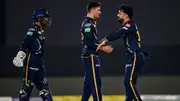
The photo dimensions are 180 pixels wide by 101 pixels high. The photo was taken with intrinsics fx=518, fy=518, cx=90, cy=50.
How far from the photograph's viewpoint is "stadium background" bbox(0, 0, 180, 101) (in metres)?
10.2

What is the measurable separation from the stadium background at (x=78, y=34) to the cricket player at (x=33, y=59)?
2.91 metres

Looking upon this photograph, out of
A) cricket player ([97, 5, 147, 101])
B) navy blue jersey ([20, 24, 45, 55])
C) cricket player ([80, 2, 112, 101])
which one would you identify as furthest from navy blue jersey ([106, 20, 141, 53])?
navy blue jersey ([20, 24, 45, 55])

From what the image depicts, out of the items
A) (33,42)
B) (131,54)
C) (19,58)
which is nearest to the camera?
(19,58)

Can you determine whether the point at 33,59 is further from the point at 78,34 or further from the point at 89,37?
the point at 78,34

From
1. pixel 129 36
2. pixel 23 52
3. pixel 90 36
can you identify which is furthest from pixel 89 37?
pixel 23 52

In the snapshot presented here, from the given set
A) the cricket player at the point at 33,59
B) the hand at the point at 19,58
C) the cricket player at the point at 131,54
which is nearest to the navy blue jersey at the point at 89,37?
the cricket player at the point at 131,54

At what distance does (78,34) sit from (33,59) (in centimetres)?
329

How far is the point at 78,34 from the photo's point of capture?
1025 centimetres

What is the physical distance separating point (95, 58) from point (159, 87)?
10.3 feet

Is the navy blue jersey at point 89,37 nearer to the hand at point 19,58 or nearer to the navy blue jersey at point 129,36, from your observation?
the navy blue jersey at point 129,36

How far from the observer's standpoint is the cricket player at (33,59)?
6.95 meters

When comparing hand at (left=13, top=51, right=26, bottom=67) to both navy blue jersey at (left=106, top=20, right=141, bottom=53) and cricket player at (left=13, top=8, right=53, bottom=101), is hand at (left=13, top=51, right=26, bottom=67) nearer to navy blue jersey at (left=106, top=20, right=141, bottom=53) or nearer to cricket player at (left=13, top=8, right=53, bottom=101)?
cricket player at (left=13, top=8, right=53, bottom=101)

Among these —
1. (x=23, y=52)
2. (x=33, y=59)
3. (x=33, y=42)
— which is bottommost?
(x=33, y=59)

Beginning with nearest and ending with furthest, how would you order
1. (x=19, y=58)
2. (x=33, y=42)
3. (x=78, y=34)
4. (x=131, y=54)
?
(x=19, y=58) < (x=33, y=42) < (x=131, y=54) < (x=78, y=34)
